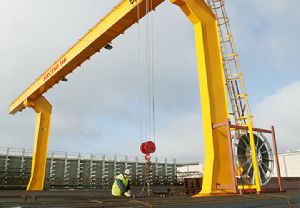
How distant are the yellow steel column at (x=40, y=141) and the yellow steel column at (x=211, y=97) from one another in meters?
10.9

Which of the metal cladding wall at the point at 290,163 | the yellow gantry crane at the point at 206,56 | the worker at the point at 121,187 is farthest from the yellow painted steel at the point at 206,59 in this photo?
the metal cladding wall at the point at 290,163

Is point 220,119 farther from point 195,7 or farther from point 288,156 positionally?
point 288,156

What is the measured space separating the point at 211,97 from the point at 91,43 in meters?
5.89

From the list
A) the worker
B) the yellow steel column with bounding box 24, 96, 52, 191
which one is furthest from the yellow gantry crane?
the yellow steel column with bounding box 24, 96, 52, 191

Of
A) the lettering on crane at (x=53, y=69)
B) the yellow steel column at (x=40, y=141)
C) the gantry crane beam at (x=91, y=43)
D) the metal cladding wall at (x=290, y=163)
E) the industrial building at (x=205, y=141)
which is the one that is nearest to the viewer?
the industrial building at (x=205, y=141)

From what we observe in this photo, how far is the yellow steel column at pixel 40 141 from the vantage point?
51.4 feet

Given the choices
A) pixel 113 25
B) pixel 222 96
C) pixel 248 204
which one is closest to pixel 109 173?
pixel 113 25

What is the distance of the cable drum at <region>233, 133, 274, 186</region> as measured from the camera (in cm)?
888

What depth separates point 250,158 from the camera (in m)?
9.01

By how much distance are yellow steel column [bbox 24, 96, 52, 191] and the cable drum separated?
36.1ft

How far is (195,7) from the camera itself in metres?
8.70

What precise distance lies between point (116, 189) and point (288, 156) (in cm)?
2001

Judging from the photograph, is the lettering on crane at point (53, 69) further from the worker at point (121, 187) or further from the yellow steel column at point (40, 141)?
the worker at point (121, 187)

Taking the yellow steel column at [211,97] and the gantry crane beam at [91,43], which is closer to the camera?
the yellow steel column at [211,97]
